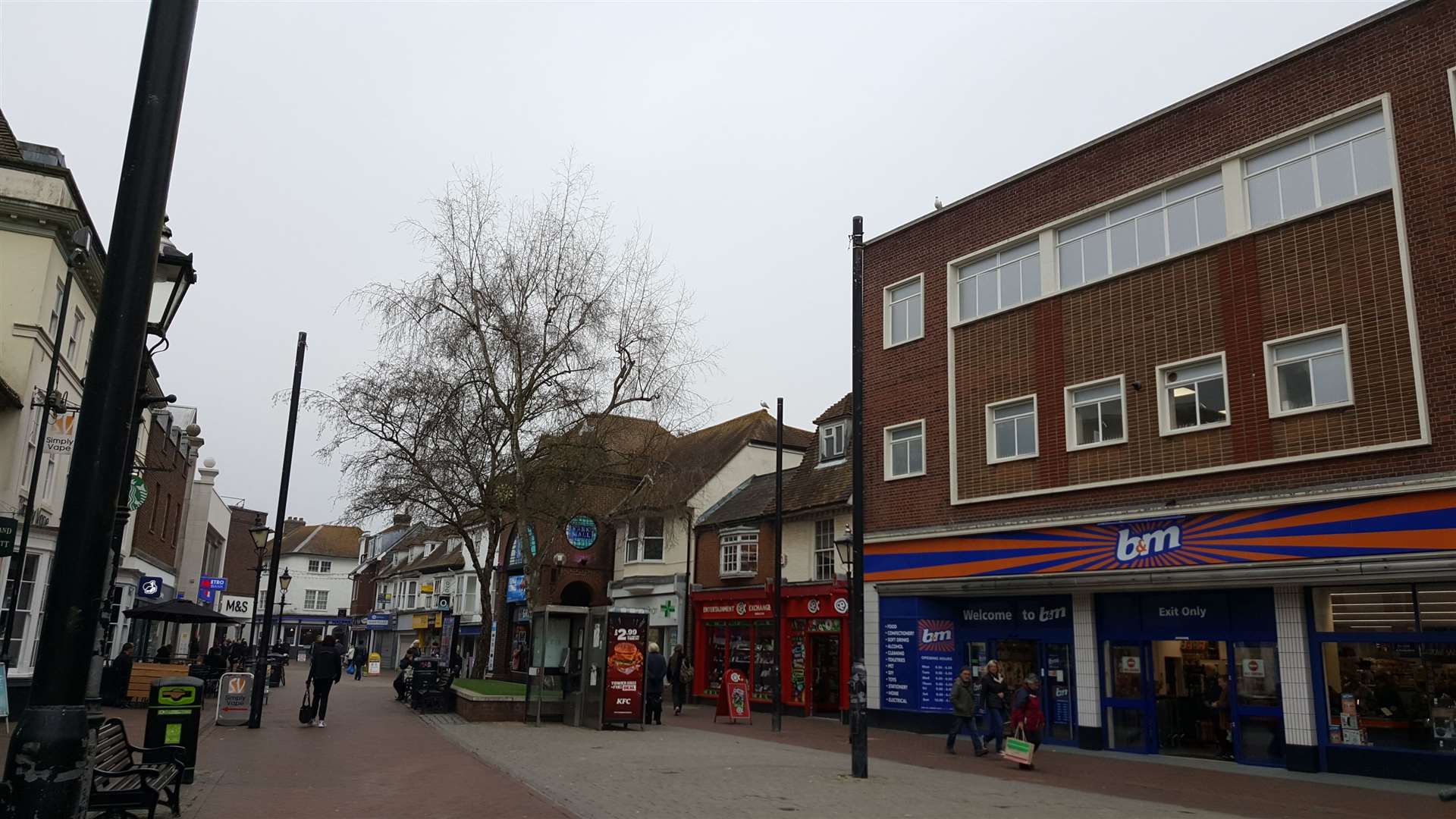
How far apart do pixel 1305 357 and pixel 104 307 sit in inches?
655

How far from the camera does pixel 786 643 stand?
94.3 ft

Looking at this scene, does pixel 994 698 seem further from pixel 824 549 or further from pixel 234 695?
pixel 234 695

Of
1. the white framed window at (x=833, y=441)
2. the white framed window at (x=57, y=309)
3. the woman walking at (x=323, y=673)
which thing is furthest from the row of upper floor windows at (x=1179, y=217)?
the white framed window at (x=57, y=309)

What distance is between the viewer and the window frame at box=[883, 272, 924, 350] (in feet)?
76.5

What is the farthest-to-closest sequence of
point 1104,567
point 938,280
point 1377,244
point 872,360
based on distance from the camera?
point 872,360 < point 938,280 < point 1104,567 < point 1377,244

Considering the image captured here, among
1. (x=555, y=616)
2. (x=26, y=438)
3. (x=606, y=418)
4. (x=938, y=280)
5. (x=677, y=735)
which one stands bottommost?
(x=677, y=735)

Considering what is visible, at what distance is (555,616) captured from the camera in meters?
21.3

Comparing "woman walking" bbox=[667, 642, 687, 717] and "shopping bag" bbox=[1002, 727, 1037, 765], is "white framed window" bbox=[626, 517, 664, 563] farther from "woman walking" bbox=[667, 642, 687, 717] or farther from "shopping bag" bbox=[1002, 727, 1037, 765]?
"shopping bag" bbox=[1002, 727, 1037, 765]

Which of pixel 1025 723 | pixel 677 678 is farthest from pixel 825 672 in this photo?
pixel 1025 723

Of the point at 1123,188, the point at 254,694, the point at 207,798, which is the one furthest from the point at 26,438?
the point at 1123,188

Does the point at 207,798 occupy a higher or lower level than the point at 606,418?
lower

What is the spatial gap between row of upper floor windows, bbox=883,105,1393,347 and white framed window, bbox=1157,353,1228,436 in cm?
210

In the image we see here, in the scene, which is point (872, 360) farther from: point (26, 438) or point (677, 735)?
point (26, 438)

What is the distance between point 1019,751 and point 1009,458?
6797mm
